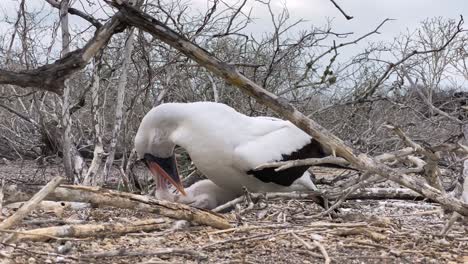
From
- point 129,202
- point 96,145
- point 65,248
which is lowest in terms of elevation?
point 65,248

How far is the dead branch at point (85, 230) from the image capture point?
7.86 ft

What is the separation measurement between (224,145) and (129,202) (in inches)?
49.1

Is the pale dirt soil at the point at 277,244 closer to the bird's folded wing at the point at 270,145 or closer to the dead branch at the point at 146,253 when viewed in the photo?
the dead branch at the point at 146,253

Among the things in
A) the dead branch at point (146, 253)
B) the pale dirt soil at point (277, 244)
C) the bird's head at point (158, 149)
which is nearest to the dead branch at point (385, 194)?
the pale dirt soil at point (277, 244)

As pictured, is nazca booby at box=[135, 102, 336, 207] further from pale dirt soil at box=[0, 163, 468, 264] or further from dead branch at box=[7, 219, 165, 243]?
dead branch at box=[7, 219, 165, 243]

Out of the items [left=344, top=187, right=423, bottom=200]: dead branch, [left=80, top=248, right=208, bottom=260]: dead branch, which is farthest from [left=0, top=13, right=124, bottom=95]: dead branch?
[left=344, top=187, right=423, bottom=200]: dead branch

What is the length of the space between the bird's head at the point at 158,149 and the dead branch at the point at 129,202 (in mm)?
1161

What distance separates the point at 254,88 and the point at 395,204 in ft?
6.49

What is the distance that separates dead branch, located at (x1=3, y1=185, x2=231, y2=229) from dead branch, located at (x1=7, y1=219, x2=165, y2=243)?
0.31ft

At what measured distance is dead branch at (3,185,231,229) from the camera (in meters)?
2.48

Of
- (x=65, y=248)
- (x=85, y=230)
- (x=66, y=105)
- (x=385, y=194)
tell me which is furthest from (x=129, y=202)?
(x=66, y=105)

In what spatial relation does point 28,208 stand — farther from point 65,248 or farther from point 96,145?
point 96,145

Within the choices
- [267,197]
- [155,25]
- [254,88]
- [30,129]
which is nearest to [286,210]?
[267,197]

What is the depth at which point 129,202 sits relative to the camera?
2625 millimetres
